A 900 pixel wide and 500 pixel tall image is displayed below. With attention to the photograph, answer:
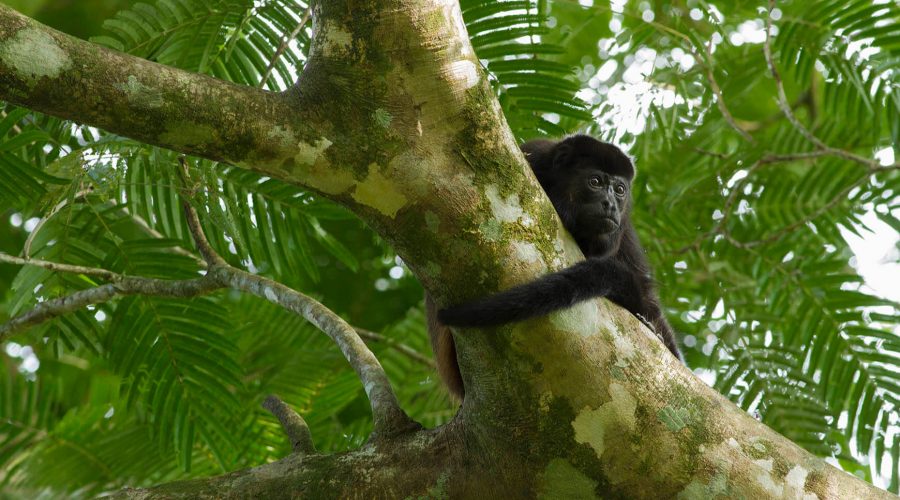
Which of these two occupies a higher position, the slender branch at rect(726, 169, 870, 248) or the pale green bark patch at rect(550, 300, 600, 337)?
the slender branch at rect(726, 169, 870, 248)

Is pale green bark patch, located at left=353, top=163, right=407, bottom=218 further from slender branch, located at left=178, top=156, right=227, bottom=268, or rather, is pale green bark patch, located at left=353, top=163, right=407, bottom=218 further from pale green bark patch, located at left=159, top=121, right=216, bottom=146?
slender branch, located at left=178, top=156, right=227, bottom=268

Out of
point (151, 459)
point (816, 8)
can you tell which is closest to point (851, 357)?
point (816, 8)

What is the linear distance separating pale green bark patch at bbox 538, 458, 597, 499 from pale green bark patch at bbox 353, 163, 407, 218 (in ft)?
3.06

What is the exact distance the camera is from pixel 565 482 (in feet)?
9.33

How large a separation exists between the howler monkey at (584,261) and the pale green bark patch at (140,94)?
3.30ft

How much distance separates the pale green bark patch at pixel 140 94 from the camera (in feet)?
8.13

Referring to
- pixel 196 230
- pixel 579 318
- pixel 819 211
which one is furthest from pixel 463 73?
pixel 819 211

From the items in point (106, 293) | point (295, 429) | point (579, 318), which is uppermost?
point (579, 318)

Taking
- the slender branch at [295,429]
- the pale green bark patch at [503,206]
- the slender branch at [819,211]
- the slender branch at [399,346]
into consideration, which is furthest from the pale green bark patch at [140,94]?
the slender branch at [819,211]

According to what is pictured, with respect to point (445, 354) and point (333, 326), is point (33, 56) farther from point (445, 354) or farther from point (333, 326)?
point (445, 354)

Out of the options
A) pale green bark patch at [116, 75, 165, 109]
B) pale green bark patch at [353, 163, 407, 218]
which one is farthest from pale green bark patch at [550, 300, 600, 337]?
pale green bark patch at [116, 75, 165, 109]

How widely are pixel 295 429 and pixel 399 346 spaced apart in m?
2.57

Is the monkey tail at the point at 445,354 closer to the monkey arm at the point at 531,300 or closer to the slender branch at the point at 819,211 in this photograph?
the monkey arm at the point at 531,300

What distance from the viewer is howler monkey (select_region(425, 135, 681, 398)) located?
2.62m
